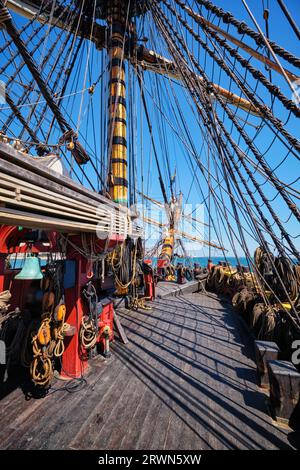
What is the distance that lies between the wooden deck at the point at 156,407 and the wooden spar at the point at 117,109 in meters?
6.07

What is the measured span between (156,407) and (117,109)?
1049 centimetres

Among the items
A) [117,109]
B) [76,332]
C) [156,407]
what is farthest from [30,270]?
[117,109]

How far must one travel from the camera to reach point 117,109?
380 inches

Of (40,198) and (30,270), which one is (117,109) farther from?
(40,198)

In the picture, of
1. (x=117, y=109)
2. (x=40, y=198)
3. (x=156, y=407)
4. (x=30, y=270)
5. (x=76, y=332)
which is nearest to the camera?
(x=40, y=198)

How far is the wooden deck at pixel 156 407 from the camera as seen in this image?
269 cm

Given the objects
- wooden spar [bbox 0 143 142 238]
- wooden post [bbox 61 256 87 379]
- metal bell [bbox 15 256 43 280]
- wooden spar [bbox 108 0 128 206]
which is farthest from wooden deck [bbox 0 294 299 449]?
wooden spar [bbox 108 0 128 206]

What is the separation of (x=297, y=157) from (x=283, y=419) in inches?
152

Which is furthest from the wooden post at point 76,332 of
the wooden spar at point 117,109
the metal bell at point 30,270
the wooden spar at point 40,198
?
the wooden spar at point 117,109

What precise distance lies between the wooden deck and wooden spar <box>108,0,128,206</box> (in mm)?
6066

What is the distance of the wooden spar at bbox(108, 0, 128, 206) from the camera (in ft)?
29.4

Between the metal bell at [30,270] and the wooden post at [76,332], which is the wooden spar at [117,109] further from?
the metal bell at [30,270]

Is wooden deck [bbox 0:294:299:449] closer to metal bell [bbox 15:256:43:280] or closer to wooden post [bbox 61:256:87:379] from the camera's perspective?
wooden post [bbox 61:256:87:379]
